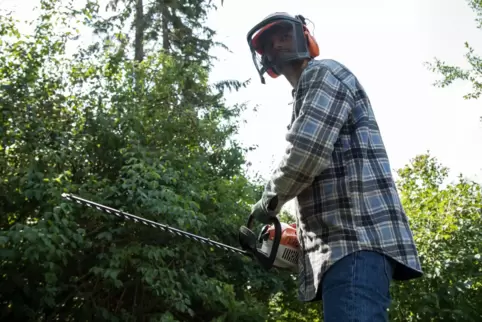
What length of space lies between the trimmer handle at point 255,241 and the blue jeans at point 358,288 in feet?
1.15

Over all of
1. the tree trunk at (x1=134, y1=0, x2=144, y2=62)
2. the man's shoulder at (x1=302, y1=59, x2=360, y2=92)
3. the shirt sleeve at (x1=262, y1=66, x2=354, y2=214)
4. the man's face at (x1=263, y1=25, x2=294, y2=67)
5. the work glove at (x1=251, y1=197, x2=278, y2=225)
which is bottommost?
the work glove at (x1=251, y1=197, x2=278, y2=225)

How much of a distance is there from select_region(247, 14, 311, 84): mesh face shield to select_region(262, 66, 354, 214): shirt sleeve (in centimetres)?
24

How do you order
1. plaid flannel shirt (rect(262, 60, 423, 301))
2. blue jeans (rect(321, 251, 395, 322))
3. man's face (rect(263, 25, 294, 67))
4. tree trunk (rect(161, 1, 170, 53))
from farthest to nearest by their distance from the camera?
tree trunk (rect(161, 1, 170, 53)), man's face (rect(263, 25, 294, 67)), plaid flannel shirt (rect(262, 60, 423, 301)), blue jeans (rect(321, 251, 395, 322))

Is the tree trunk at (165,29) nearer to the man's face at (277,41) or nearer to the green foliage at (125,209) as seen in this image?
the green foliage at (125,209)

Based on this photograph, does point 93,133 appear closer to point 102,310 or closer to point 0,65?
point 0,65

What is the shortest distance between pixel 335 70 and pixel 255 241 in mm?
758

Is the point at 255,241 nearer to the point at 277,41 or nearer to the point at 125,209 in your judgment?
the point at 277,41

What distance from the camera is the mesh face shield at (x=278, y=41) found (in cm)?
225

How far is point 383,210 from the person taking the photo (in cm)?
192

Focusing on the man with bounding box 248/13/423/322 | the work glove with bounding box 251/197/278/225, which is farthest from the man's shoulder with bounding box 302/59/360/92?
the work glove with bounding box 251/197/278/225

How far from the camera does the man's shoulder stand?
2.03 meters

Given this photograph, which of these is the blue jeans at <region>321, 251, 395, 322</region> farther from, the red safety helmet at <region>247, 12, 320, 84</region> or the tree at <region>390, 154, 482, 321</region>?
the tree at <region>390, 154, 482, 321</region>

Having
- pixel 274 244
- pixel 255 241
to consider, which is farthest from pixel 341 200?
pixel 255 241

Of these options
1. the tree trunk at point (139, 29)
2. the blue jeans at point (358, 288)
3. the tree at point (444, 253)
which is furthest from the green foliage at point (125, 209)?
the tree trunk at point (139, 29)
